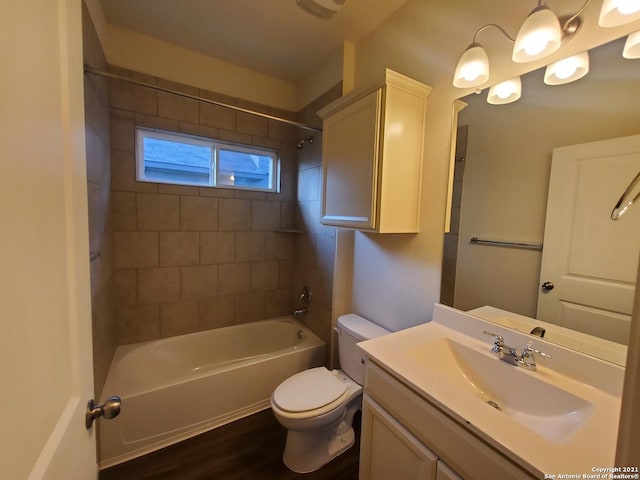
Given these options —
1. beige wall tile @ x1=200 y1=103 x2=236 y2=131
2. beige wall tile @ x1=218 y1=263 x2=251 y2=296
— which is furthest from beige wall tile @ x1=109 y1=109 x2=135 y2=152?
beige wall tile @ x1=218 y1=263 x2=251 y2=296

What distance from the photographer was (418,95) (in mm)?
1441

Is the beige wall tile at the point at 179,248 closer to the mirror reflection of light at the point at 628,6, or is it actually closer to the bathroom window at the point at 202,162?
the bathroom window at the point at 202,162

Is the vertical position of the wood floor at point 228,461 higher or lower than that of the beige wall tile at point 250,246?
lower

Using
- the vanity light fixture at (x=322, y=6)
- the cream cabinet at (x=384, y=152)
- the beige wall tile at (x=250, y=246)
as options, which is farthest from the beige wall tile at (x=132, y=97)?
Answer: the cream cabinet at (x=384, y=152)

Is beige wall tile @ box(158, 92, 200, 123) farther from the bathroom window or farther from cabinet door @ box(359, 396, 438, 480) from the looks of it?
cabinet door @ box(359, 396, 438, 480)

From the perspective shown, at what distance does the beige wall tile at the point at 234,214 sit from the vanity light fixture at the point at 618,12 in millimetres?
2312

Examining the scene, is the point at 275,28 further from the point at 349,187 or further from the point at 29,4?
the point at 29,4

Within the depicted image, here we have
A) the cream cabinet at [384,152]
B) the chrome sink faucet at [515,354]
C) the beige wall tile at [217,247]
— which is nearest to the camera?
the chrome sink faucet at [515,354]

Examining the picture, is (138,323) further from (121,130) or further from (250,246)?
(121,130)

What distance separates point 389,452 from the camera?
105cm

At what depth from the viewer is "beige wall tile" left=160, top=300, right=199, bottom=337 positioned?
2.24 m

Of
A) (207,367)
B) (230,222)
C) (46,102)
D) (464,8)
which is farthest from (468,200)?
(207,367)

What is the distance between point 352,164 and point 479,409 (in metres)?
1.25

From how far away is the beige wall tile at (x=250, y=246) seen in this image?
2.51 metres
